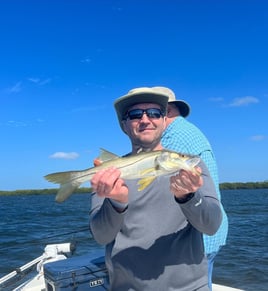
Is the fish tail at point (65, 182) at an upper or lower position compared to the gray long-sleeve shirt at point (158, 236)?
upper

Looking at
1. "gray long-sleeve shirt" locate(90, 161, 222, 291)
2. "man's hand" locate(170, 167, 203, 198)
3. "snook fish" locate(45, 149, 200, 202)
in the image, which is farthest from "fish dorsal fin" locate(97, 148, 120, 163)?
"man's hand" locate(170, 167, 203, 198)

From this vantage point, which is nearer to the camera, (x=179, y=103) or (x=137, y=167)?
(x=137, y=167)

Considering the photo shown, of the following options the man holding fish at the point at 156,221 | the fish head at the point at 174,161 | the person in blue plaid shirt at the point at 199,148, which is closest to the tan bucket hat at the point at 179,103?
the person in blue plaid shirt at the point at 199,148

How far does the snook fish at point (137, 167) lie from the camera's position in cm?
290

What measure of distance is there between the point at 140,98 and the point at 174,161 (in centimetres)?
69

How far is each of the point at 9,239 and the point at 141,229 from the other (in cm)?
1964

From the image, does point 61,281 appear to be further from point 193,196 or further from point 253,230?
point 253,230

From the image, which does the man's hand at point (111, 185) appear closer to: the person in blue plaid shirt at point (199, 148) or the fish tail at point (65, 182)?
the fish tail at point (65, 182)

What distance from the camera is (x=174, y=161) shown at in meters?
2.89

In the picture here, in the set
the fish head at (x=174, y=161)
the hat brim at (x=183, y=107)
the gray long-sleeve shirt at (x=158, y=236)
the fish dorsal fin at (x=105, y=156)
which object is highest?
the hat brim at (x=183, y=107)

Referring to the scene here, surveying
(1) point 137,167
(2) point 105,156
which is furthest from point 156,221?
(2) point 105,156

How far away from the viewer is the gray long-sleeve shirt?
113 inches

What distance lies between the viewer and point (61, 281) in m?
4.72

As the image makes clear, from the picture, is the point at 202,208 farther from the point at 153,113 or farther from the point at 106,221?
the point at 153,113
